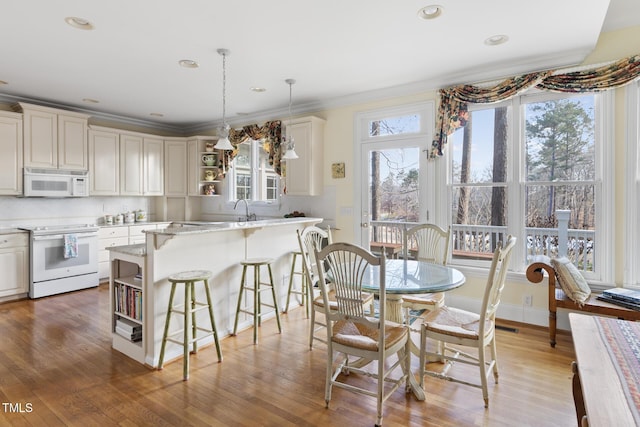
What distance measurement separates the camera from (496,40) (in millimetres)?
3062

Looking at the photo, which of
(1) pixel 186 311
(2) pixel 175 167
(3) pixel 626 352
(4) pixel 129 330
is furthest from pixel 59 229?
(3) pixel 626 352

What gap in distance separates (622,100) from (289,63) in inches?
121

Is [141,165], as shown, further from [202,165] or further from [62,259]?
[62,259]

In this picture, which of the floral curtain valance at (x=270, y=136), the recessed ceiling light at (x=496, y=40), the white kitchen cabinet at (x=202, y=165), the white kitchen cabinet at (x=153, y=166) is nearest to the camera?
the recessed ceiling light at (x=496, y=40)

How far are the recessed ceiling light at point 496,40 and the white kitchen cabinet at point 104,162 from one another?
213 inches

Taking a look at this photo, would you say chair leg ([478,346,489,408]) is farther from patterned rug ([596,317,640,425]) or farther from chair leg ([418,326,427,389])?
patterned rug ([596,317,640,425])

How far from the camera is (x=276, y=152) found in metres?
5.39

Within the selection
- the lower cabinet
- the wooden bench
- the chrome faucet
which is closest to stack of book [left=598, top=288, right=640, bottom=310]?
the wooden bench

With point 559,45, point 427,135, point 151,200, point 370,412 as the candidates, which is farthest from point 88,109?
point 559,45

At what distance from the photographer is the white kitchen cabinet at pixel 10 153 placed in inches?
176

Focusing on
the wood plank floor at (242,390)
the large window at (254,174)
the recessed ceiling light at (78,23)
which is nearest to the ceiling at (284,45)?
the recessed ceiling light at (78,23)

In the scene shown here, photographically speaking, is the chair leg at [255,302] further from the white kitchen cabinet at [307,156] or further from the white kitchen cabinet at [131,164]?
the white kitchen cabinet at [131,164]

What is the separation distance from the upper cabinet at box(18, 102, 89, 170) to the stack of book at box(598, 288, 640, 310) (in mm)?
6482

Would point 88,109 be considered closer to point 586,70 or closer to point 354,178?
point 354,178
